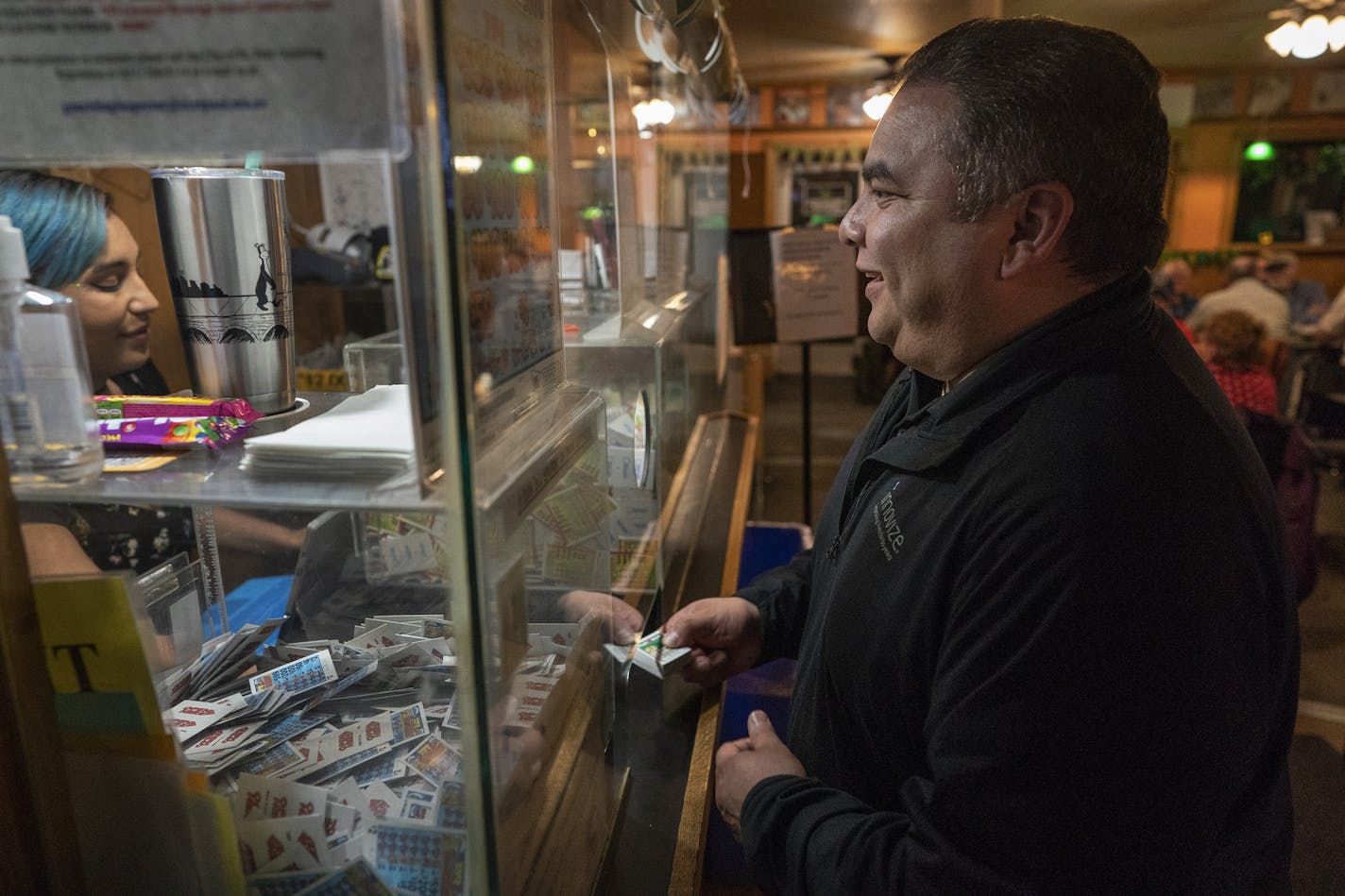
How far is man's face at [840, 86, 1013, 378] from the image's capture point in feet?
3.22

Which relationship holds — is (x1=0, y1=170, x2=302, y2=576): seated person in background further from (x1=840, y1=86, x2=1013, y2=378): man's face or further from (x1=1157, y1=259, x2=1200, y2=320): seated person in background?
(x1=1157, y1=259, x2=1200, y2=320): seated person in background

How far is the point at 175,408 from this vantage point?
2.69 feet

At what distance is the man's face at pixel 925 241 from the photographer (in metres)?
0.98

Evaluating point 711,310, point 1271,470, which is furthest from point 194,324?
point 1271,470

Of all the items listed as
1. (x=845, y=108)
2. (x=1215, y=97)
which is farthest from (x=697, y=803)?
(x=1215, y=97)

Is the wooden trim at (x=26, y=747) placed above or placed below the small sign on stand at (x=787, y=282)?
below

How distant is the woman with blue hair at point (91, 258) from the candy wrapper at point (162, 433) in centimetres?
→ 36

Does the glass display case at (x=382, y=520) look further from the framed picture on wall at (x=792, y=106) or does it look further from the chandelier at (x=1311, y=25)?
the framed picture on wall at (x=792, y=106)

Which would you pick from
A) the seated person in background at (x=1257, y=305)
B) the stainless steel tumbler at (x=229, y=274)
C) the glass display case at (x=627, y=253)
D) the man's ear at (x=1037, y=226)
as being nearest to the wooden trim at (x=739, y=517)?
the glass display case at (x=627, y=253)

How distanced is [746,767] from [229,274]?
0.86 metres

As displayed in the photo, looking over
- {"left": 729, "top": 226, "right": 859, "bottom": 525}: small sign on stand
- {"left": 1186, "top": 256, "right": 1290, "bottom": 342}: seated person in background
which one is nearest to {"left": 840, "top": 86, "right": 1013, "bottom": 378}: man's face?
{"left": 729, "top": 226, "right": 859, "bottom": 525}: small sign on stand

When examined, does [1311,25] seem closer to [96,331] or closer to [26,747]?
[96,331]

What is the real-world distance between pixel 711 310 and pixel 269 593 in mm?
2613

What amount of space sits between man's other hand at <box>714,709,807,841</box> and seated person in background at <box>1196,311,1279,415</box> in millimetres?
3739
